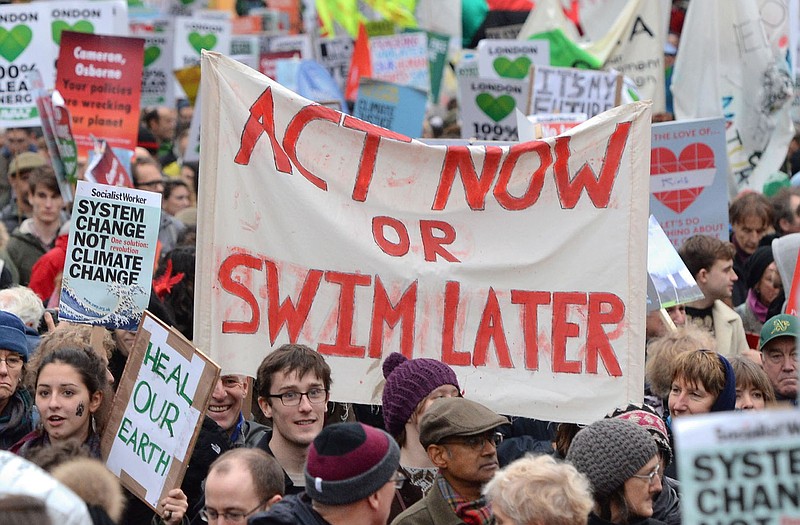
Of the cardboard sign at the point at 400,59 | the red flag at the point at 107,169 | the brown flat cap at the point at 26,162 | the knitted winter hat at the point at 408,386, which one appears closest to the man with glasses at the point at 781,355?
the knitted winter hat at the point at 408,386

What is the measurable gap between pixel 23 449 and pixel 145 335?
1.93ft

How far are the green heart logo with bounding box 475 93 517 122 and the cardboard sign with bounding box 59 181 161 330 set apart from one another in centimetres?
587

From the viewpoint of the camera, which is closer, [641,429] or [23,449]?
[641,429]

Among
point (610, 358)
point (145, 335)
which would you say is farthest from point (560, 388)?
point (145, 335)

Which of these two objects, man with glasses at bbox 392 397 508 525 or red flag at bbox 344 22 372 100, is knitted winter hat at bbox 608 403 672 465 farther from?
red flag at bbox 344 22 372 100

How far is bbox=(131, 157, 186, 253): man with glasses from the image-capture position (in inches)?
369

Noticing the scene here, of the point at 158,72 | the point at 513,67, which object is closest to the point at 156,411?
the point at 513,67

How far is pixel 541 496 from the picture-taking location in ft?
12.6

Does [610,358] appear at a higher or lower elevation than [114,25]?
lower

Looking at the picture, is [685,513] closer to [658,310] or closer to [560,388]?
[560,388]

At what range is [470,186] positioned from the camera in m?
6.09

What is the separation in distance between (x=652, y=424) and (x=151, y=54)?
11.0m

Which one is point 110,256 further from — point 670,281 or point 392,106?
point 392,106

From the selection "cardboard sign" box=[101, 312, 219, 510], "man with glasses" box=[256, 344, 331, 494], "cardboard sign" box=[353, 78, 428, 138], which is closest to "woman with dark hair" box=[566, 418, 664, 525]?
"man with glasses" box=[256, 344, 331, 494]
